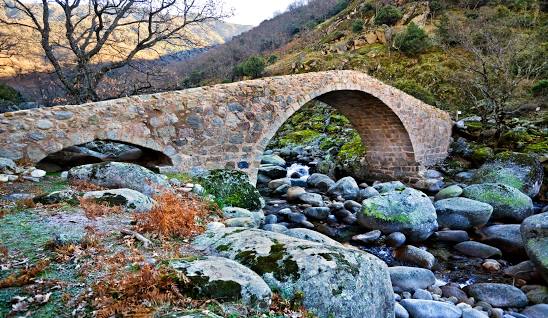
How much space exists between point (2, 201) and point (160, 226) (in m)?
1.97

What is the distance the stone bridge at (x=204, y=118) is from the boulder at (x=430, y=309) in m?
4.38

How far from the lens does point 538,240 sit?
498 centimetres

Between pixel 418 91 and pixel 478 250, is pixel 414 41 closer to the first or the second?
pixel 418 91

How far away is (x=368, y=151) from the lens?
43.7 ft

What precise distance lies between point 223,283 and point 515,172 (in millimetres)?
10344

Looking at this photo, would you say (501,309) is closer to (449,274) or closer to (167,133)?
(449,274)

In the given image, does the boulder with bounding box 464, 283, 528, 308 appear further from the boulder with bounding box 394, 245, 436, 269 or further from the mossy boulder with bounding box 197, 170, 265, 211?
the mossy boulder with bounding box 197, 170, 265, 211

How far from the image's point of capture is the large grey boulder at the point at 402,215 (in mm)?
6652

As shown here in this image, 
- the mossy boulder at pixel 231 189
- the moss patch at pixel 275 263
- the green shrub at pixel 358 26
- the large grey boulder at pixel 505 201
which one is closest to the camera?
the moss patch at pixel 275 263

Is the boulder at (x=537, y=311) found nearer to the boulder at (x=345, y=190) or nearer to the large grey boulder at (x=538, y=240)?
the large grey boulder at (x=538, y=240)

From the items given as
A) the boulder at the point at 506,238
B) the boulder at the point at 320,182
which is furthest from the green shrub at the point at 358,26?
the boulder at the point at 506,238

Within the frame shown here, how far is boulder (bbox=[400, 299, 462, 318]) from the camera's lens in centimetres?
376

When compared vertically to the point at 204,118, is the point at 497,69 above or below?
above

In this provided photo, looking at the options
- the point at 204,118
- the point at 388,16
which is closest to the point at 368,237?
the point at 204,118
